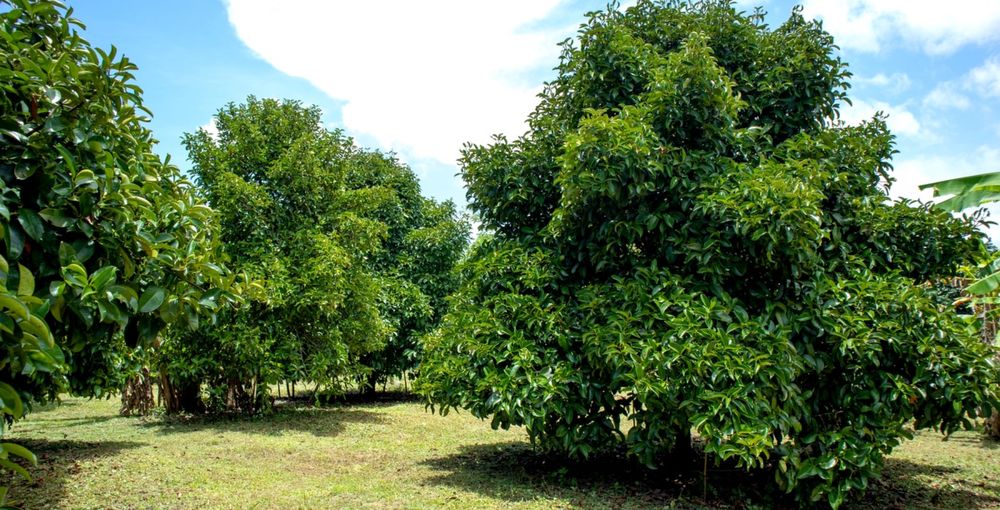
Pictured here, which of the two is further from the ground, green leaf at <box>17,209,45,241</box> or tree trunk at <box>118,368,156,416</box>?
green leaf at <box>17,209,45,241</box>

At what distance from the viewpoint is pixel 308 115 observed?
1317 centimetres

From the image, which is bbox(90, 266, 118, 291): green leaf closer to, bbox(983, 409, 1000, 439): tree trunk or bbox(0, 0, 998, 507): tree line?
bbox(0, 0, 998, 507): tree line

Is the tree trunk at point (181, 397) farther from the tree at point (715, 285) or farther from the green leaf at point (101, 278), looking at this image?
the green leaf at point (101, 278)

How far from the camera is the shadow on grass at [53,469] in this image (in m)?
6.05

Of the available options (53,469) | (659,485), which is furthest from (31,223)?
(659,485)

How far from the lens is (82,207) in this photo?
2988mm

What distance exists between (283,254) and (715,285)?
26.6 ft

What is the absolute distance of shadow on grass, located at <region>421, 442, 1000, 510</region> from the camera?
6441 mm

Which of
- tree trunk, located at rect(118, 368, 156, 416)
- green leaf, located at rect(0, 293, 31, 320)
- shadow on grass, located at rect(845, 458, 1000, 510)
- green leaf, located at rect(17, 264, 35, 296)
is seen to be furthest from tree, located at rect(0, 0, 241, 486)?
tree trunk, located at rect(118, 368, 156, 416)

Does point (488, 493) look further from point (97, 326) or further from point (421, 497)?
point (97, 326)

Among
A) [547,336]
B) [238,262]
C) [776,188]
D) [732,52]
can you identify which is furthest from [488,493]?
[238,262]

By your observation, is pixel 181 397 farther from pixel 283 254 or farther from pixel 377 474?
pixel 377 474

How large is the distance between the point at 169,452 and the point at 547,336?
548cm

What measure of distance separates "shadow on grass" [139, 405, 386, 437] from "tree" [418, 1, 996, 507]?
489 centimetres
